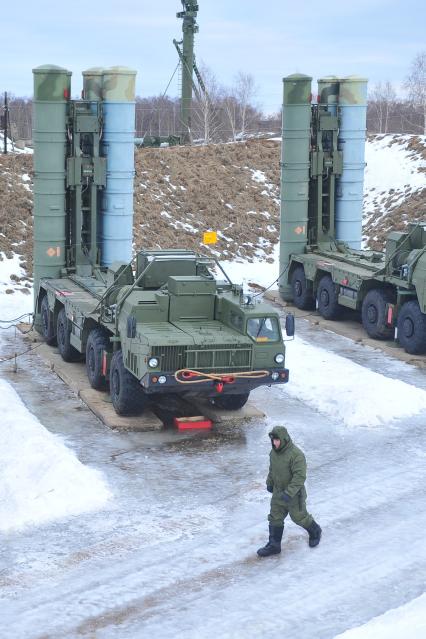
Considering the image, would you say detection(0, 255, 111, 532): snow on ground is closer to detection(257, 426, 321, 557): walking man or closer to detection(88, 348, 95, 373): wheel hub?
detection(257, 426, 321, 557): walking man

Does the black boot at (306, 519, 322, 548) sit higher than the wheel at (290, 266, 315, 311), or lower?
lower

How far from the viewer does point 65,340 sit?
17.9 m

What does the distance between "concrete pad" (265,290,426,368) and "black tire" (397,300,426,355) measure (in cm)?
13

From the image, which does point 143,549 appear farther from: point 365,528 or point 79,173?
point 79,173

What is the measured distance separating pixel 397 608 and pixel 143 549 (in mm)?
2563

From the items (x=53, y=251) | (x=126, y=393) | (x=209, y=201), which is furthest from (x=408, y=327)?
(x=209, y=201)

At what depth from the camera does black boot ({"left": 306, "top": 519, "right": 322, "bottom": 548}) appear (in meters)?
10.3

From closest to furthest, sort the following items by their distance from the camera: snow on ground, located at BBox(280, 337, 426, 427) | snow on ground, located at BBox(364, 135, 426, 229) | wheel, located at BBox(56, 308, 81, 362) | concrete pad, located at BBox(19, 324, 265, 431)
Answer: concrete pad, located at BBox(19, 324, 265, 431) → snow on ground, located at BBox(280, 337, 426, 427) → wheel, located at BBox(56, 308, 81, 362) → snow on ground, located at BBox(364, 135, 426, 229)

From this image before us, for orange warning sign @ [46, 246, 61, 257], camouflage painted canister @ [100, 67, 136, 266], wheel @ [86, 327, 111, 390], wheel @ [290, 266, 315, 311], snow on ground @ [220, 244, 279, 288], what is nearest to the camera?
wheel @ [86, 327, 111, 390]

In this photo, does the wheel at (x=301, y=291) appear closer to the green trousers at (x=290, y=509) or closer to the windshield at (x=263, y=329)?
the windshield at (x=263, y=329)

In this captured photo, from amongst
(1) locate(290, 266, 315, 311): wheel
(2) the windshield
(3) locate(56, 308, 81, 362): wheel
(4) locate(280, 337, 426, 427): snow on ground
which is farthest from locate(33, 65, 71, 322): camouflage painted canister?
(2) the windshield

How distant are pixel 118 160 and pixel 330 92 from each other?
6.56 metres

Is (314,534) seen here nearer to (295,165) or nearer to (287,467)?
(287,467)

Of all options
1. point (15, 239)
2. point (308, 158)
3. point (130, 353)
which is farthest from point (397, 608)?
point (15, 239)
